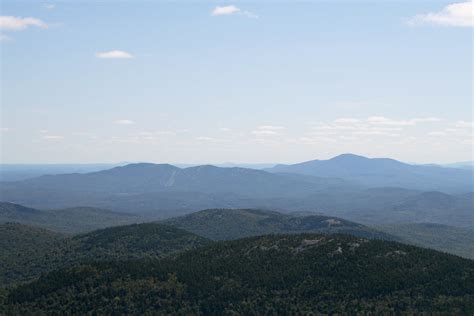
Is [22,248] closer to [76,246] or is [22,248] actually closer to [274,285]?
[76,246]

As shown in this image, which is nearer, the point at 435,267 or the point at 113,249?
the point at 435,267

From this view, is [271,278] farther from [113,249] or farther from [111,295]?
[113,249]

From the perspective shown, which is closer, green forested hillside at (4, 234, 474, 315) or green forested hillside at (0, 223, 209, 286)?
green forested hillside at (4, 234, 474, 315)

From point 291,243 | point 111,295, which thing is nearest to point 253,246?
point 291,243

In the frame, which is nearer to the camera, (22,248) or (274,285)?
(274,285)

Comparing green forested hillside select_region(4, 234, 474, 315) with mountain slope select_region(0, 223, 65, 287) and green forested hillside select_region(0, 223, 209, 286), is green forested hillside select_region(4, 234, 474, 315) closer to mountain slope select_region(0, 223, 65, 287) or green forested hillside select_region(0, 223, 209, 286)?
mountain slope select_region(0, 223, 65, 287)

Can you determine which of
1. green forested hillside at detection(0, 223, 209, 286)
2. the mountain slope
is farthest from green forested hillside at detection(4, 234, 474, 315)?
green forested hillside at detection(0, 223, 209, 286)

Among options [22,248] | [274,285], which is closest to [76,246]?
[22,248]
